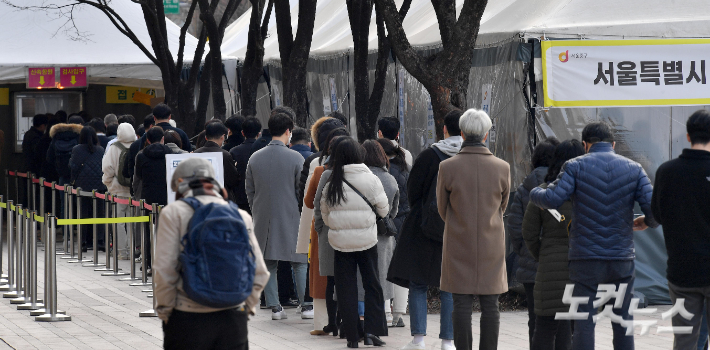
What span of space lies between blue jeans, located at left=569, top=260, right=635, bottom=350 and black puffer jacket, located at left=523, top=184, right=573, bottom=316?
19 cm

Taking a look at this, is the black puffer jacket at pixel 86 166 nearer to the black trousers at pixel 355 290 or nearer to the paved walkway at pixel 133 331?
the paved walkway at pixel 133 331

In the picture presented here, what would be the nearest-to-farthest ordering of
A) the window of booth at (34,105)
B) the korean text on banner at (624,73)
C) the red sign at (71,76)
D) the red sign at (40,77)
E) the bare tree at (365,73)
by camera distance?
the korean text on banner at (624,73) < the bare tree at (365,73) < the red sign at (40,77) < the red sign at (71,76) < the window of booth at (34,105)

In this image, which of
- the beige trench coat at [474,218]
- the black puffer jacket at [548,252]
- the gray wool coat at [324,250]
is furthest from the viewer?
the gray wool coat at [324,250]

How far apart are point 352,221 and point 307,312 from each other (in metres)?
2.04

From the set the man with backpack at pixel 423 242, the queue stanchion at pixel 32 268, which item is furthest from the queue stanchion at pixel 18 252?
the man with backpack at pixel 423 242

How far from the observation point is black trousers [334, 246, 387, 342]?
24.5 feet

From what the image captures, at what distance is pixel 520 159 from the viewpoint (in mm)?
9930

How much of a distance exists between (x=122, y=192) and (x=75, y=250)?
2.98 metres

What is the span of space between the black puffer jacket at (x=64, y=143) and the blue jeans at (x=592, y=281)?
10.3 metres

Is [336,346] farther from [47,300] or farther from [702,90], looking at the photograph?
[702,90]

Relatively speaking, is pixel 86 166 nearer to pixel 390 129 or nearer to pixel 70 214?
pixel 70 214

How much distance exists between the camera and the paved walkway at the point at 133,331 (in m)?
7.90

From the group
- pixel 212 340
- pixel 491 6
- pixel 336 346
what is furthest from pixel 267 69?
pixel 212 340

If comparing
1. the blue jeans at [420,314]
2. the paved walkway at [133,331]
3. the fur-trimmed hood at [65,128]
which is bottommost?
the paved walkway at [133,331]
